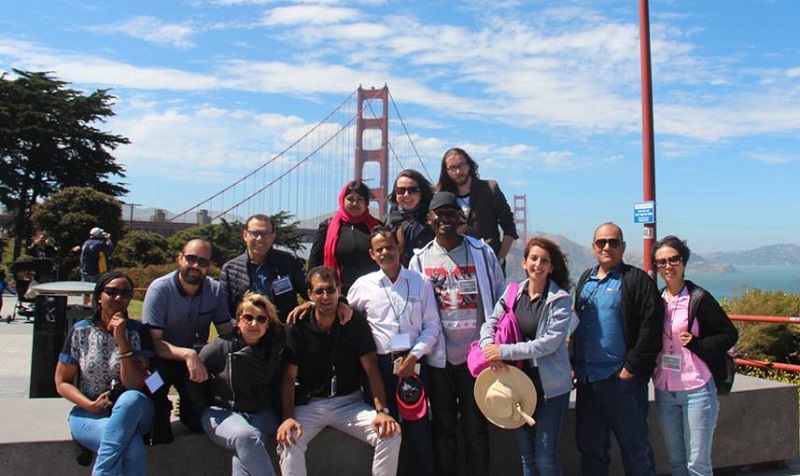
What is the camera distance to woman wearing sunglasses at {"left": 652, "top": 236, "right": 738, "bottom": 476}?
3.67m

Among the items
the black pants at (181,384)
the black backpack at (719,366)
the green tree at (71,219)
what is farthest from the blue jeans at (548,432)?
the green tree at (71,219)

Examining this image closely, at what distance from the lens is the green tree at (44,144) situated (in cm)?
3472

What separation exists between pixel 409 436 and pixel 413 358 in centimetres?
47

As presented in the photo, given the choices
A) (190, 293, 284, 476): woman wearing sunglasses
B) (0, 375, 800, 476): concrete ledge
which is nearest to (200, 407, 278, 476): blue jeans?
(190, 293, 284, 476): woman wearing sunglasses

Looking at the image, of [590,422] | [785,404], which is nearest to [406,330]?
[590,422]

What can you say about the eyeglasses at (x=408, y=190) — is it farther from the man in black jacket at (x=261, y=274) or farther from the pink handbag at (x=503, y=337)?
the pink handbag at (x=503, y=337)

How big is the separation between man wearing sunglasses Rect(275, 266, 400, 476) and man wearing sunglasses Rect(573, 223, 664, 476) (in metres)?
1.08

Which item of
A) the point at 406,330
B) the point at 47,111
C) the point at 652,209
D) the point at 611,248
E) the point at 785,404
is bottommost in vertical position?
the point at 785,404

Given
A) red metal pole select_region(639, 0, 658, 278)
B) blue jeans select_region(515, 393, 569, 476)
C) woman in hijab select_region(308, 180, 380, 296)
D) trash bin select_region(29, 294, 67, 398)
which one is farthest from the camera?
red metal pole select_region(639, 0, 658, 278)

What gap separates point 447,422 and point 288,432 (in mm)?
877

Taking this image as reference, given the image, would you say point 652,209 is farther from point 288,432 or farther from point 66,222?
point 66,222

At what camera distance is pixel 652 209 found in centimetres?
906

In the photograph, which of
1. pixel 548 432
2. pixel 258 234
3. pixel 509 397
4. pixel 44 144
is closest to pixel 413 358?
pixel 509 397

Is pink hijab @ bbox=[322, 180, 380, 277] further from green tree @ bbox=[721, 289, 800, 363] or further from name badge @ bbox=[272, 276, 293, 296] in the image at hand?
green tree @ bbox=[721, 289, 800, 363]
